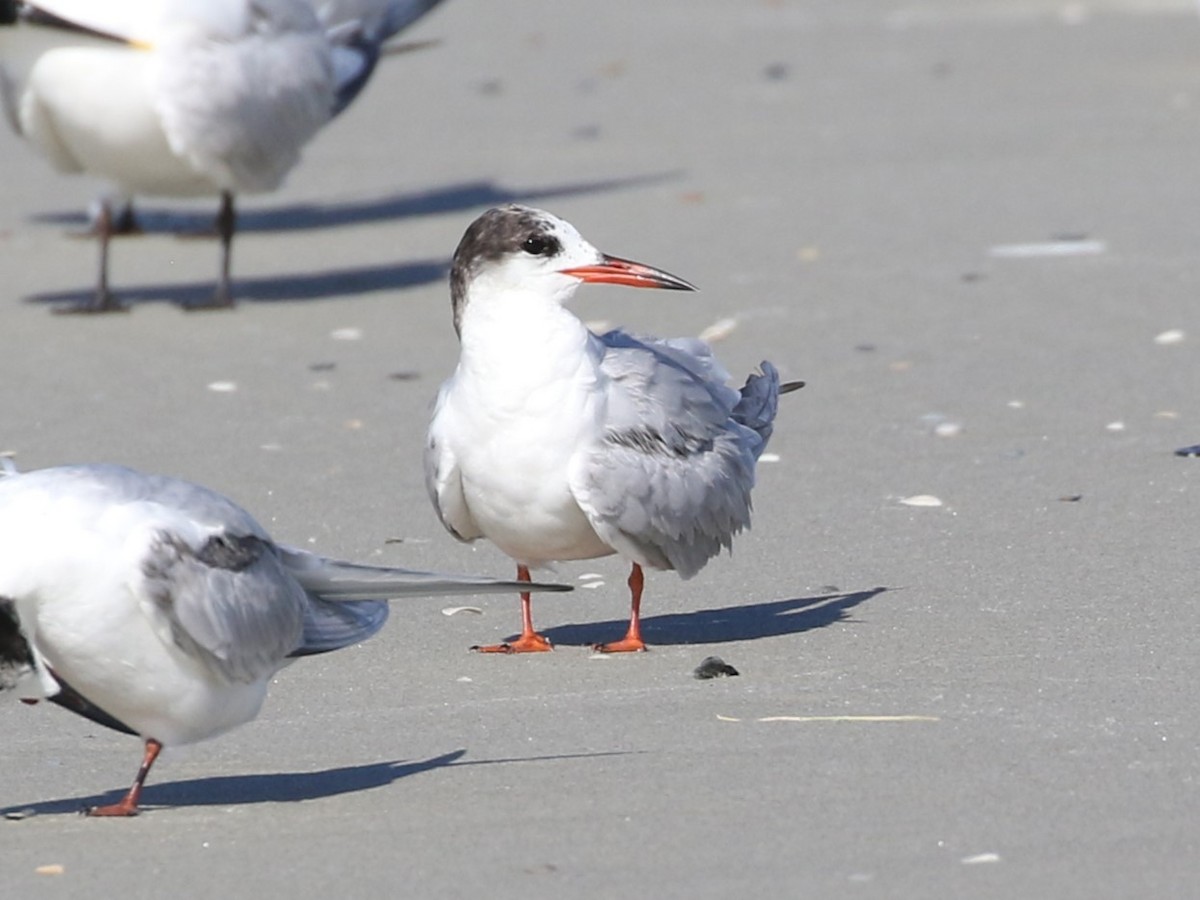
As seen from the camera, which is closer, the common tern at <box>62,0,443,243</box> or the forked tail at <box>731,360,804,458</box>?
the forked tail at <box>731,360,804,458</box>

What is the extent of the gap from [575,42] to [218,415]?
7.99m

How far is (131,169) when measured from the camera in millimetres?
8422

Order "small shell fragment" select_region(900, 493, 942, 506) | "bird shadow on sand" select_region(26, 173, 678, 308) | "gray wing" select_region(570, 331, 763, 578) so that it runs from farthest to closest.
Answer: "bird shadow on sand" select_region(26, 173, 678, 308) < "small shell fragment" select_region(900, 493, 942, 506) < "gray wing" select_region(570, 331, 763, 578)

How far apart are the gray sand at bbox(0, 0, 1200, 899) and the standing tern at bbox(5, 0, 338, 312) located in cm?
49

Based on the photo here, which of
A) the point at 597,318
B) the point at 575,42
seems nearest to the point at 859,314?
the point at 597,318

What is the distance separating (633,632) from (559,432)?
0.42 metres

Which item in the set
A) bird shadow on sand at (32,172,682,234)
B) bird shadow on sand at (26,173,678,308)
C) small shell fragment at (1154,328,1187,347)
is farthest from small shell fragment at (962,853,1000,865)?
bird shadow on sand at (32,172,682,234)

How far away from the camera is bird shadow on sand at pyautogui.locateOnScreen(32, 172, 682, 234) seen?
10.2m

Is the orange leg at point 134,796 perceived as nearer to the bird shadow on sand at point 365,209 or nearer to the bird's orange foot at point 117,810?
the bird's orange foot at point 117,810

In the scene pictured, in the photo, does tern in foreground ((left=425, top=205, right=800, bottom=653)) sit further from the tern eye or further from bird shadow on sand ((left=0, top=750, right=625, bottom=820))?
bird shadow on sand ((left=0, top=750, right=625, bottom=820))

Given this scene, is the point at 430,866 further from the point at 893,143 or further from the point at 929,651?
the point at 893,143

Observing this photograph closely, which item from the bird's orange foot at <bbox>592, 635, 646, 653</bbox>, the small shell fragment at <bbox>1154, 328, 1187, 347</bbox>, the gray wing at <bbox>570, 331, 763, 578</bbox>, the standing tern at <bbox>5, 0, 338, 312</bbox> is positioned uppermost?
the standing tern at <bbox>5, 0, 338, 312</bbox>

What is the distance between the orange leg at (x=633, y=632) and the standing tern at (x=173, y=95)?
3968mm

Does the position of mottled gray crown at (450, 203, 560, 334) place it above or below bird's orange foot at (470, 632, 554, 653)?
above
